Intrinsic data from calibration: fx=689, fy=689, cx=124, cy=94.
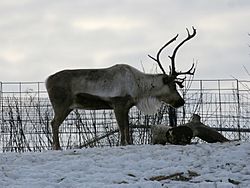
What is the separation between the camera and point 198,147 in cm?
942

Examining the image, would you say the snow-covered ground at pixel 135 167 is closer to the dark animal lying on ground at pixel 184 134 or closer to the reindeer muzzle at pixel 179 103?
the dark animal lying on ground at pixel 184 134

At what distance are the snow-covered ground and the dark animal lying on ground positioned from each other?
965 mm

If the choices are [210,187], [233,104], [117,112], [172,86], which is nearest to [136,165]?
[210,187]

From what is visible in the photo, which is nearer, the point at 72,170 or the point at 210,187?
the point at 210,187

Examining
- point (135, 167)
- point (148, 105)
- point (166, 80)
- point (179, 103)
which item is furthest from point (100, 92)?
point (135, 167)

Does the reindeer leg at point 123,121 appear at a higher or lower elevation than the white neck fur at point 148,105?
lower

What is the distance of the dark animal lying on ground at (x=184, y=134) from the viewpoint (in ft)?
34.5

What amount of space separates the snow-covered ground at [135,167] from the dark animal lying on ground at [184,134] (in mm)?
965

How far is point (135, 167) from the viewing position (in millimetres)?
8289

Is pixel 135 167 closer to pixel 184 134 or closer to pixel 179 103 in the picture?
pixel 184 134

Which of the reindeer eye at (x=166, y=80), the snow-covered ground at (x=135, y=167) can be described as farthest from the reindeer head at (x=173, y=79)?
the snow-covered ground at (x=135, y=167)

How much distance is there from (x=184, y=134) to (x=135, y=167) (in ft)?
7.74

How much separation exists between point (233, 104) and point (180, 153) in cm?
546

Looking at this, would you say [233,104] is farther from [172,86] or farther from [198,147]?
[198,147]
